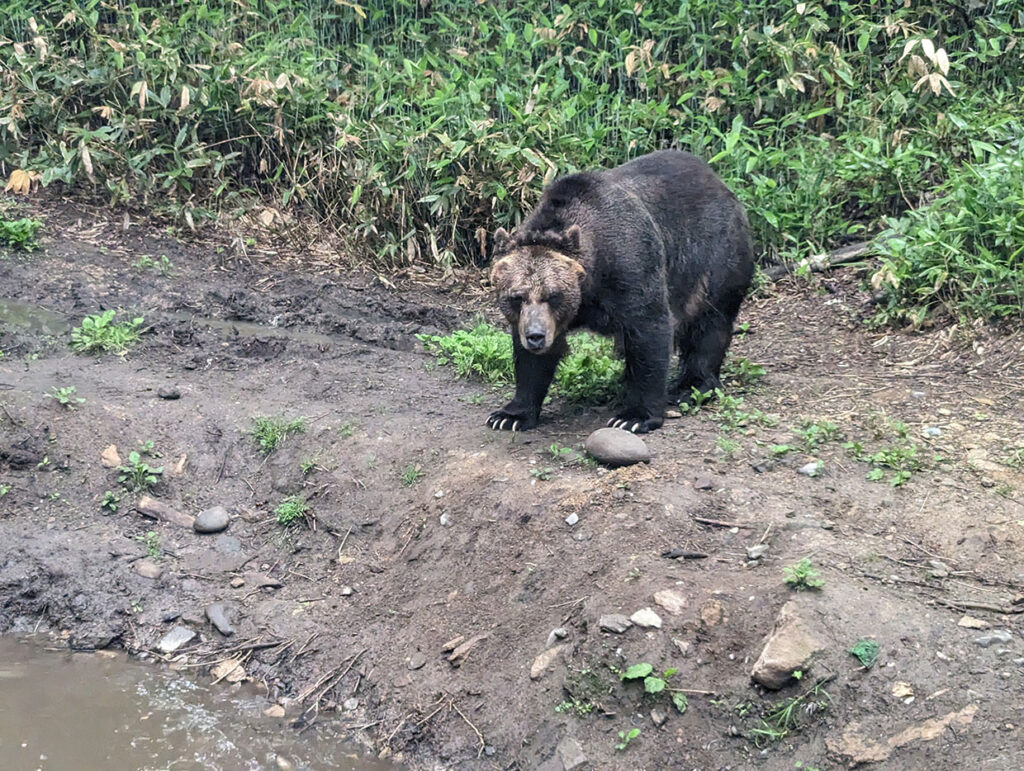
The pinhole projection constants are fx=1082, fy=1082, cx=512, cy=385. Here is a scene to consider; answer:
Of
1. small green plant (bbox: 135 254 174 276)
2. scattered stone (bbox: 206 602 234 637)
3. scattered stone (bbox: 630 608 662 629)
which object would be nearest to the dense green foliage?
small green plant (bbox: 135 254 174 276)

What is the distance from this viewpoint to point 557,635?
429 cm

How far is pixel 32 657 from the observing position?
4.91 m

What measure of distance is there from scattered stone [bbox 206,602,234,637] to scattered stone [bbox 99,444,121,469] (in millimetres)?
1174

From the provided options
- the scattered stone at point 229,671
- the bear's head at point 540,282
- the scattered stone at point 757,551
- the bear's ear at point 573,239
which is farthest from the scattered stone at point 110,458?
the scattered stone at point 757,551

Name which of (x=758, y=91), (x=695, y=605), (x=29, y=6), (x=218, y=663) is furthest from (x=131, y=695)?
(x=29, y=6)

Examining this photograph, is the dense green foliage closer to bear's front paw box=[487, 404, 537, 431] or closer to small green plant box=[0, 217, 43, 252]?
small green plant box=[0, 217, 43, 252]

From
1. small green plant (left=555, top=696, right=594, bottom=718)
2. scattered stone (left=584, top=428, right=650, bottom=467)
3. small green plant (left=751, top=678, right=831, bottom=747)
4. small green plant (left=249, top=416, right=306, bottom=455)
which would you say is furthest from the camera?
small green plant (left=249, top=416, right=306, bottom=455)

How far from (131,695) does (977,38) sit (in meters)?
7.99

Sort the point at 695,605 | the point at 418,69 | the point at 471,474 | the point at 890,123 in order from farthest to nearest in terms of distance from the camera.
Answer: the point at 418,69
the point at 890,123
the point at 471,474
the point at 695,605

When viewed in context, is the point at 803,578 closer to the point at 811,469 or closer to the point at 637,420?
the point at 811,469

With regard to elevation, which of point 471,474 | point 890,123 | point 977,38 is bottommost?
point 471,474

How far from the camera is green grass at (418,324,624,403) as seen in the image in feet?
21.0

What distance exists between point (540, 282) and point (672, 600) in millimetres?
1812

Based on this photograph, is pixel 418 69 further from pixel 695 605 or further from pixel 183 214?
pixel 695 605
